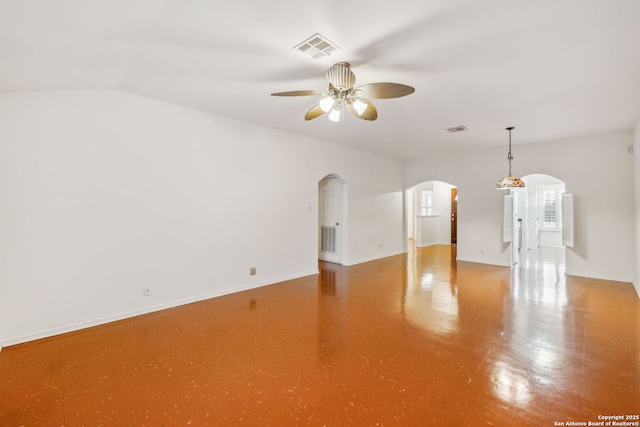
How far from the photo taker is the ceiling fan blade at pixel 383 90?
2393mm

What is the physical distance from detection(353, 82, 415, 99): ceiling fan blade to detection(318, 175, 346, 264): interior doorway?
3.74 m

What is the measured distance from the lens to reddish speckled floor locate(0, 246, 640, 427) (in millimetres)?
1882

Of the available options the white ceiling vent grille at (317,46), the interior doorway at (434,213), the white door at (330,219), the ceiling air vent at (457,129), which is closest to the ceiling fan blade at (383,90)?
the white ceiling vent grille at (317,46)

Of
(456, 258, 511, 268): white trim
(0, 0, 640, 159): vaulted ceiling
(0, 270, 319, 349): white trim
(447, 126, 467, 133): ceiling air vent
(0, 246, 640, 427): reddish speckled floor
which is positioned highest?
(447, 126, 467, 133): ceiling air vent

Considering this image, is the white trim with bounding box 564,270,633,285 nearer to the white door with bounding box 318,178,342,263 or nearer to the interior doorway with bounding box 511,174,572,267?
the interior doorway with bounding box 511,174,572,267

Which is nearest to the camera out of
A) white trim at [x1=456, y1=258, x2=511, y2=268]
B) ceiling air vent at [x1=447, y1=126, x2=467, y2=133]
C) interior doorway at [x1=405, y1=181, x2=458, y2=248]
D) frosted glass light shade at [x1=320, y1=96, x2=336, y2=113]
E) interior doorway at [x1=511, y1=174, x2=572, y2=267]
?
frosted glass light shade at [x1=320, y1=96, x2=336, y2=113]

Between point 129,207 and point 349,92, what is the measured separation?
294 cm

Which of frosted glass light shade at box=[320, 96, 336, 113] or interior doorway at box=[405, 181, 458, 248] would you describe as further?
interior doorway at box=[405, 181, 458, 248]

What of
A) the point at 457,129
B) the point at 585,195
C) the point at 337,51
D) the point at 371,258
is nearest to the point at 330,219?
the point at 371,258

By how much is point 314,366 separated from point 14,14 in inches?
127

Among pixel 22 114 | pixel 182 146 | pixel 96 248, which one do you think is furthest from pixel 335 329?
pixel 22 114

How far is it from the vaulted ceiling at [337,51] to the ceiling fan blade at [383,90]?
31cm

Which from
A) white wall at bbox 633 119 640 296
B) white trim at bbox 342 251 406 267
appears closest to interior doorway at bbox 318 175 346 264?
white trim at bbox 342 251 406 267

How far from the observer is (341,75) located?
258cm
